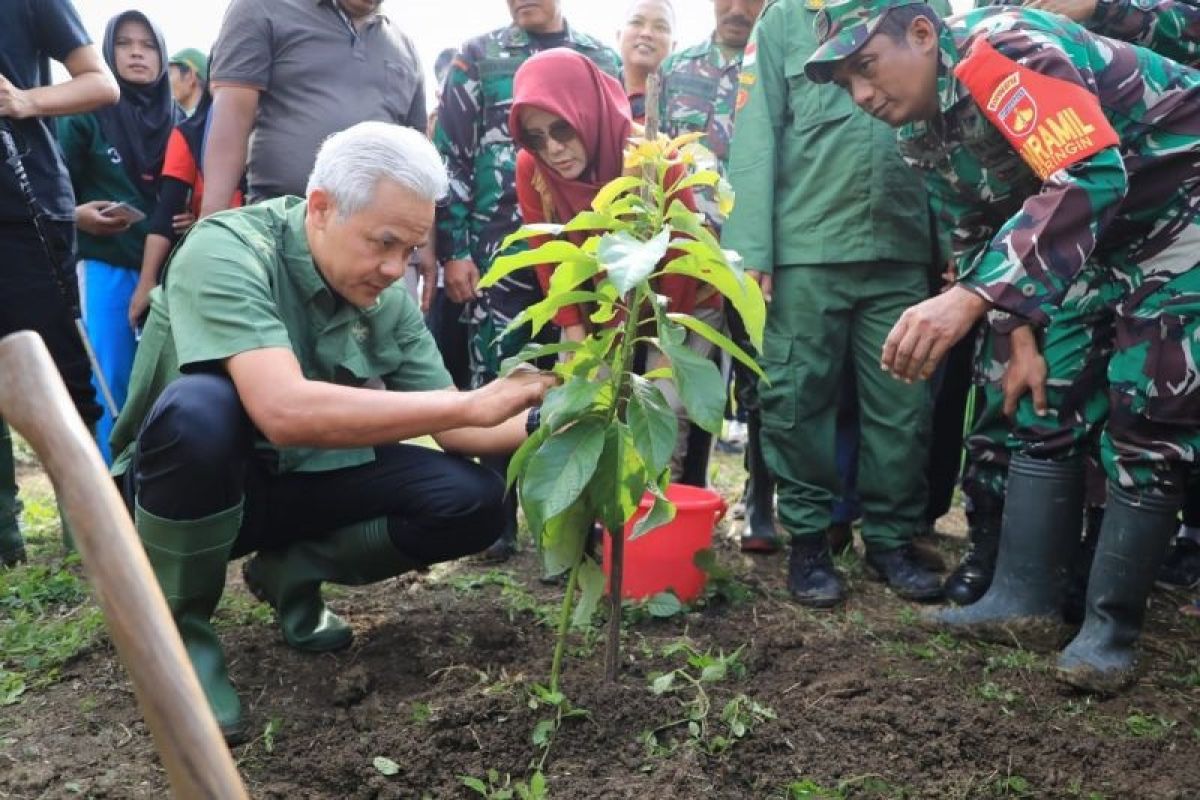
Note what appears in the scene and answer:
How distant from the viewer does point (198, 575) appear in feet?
6.97

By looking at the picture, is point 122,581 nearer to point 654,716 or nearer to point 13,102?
point 654,716

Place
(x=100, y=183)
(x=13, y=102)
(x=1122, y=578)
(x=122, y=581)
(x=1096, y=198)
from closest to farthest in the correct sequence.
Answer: (x=122, y=581)
(x=1096, y=198)
(x=1122, y=578)
(x=13, y=102)
(x=100, y=183)

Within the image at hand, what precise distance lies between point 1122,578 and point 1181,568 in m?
1.10

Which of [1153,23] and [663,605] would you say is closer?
[663,605]

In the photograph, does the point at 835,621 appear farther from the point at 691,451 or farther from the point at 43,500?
the point at 43,500

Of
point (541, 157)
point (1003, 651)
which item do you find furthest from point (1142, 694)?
point (541, 157)

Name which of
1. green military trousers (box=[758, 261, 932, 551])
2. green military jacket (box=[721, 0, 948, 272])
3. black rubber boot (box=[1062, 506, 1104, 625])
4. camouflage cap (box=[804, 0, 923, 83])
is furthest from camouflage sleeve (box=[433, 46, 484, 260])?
black rubber boot (box=[1062, 506, 1104, 625])

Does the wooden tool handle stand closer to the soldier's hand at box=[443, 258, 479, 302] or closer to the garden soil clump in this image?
the garden soil clump

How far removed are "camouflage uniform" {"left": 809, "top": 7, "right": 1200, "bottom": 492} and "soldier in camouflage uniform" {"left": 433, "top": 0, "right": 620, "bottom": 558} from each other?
1488mm

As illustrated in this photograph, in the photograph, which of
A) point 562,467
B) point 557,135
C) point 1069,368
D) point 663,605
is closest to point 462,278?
point 557,135

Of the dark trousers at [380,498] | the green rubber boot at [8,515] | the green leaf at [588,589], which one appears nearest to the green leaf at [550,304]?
the green leaf at [588,589]

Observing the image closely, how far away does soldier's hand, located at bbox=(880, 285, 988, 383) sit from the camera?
7.29 ft

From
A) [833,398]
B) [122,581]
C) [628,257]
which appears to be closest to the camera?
[122,581]

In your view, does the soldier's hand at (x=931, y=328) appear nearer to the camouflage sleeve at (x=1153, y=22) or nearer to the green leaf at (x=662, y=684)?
the green leaf at (x=662, y=684)
